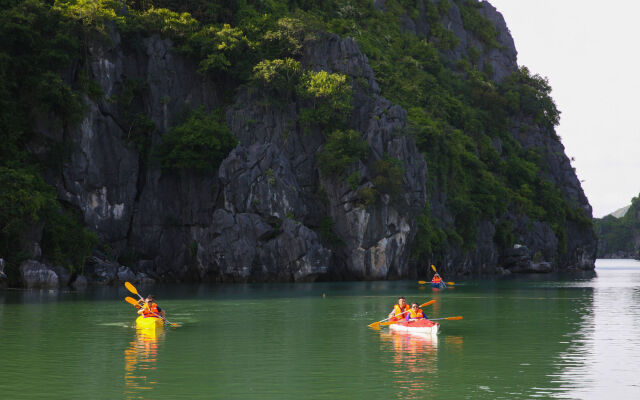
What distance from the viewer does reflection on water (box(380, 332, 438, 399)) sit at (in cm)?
1702

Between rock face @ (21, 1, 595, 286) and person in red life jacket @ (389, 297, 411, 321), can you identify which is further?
rock face @ (21, 1, 595, 286)

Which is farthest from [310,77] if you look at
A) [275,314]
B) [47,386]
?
[47,386]

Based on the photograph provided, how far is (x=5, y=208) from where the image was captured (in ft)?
162

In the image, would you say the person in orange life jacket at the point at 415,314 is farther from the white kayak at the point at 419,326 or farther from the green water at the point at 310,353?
the green water at the point at 310,353

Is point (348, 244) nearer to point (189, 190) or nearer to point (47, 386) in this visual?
point (189, 190)

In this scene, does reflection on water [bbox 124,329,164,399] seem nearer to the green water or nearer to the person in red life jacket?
the green water

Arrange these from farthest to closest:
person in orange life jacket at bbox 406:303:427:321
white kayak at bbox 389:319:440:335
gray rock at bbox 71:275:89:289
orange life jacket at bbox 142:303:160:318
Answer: gray rock at bbox 71:275:89:289, orange life jacket at bbox 142:303:160:318, person in orange life jacket at bbox 406:303:427:321, white kayak at bbox 389:319:440:335

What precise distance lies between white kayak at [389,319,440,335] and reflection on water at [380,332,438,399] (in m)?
0.17

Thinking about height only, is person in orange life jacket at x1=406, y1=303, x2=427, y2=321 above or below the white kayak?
above

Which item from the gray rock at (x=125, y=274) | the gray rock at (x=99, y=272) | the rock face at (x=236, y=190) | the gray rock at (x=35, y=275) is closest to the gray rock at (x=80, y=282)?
the rock face at (x=236, y=190)

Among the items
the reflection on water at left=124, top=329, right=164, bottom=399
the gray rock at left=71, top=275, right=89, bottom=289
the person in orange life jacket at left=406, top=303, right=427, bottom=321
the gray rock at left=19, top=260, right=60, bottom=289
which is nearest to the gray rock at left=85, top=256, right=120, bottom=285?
the gray rock at left=71, top=275, right=89, bottom=289

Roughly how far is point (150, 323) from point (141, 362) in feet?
29.0

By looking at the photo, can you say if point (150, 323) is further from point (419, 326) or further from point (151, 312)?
point (419, 326)

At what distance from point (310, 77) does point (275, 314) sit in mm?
42303
